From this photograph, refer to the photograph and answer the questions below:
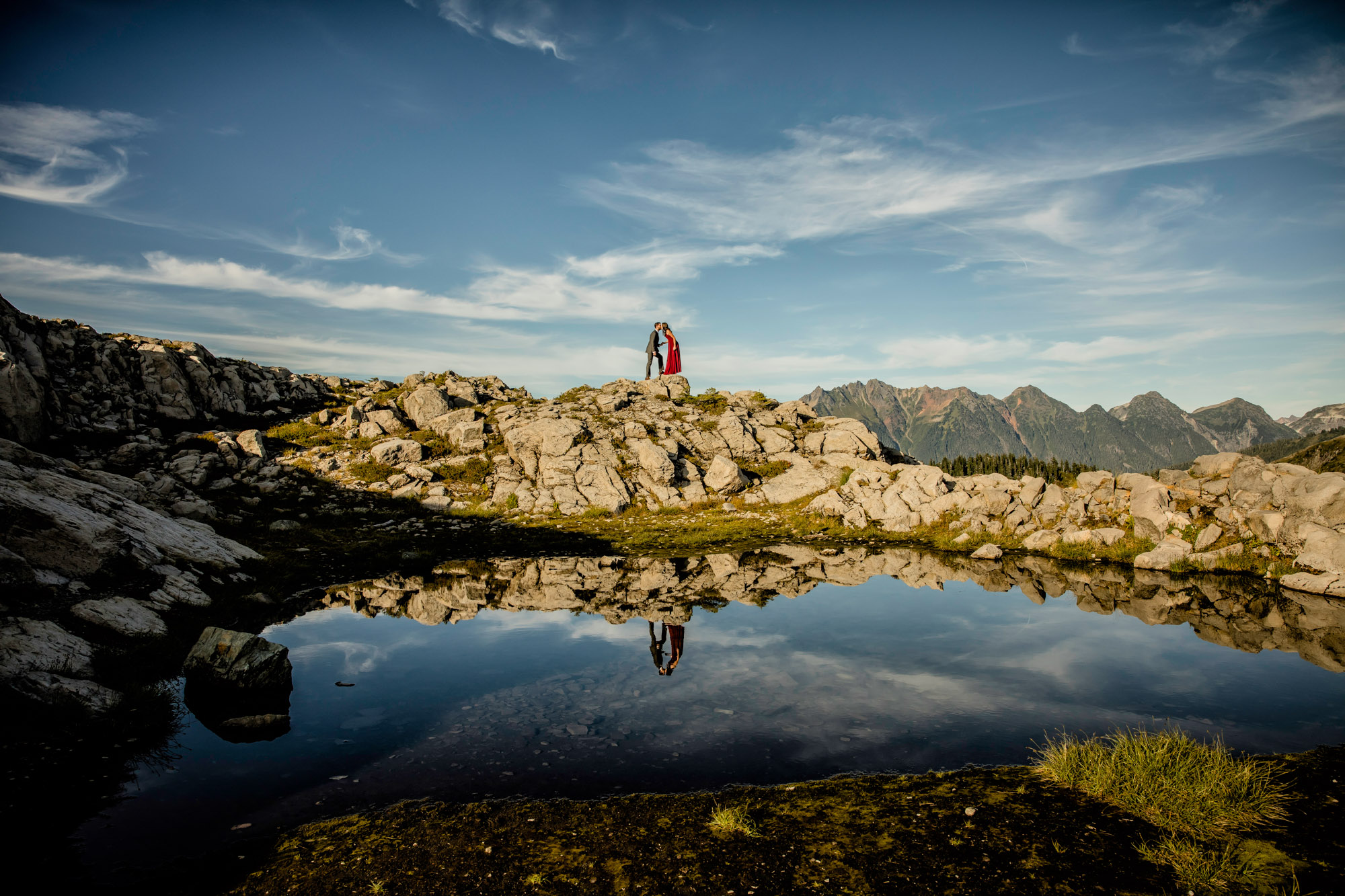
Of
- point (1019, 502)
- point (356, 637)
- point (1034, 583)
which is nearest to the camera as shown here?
point (356, 637)

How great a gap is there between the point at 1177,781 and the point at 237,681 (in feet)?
68.3

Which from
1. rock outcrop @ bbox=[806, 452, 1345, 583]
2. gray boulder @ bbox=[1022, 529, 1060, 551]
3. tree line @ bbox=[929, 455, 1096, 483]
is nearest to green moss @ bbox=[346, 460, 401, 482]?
rock outcrop @ bbox=[806, 452, 1345, 583]

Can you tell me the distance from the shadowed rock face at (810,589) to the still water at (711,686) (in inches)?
7.7

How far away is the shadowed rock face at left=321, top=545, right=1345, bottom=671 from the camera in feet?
72.1

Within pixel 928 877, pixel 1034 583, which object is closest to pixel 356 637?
pixel 928 877

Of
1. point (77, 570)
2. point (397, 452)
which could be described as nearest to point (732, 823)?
point (77, 570)

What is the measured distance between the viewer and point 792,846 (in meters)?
9.55

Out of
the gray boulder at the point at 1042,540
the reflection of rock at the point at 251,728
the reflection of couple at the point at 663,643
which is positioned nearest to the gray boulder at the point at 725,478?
the gray boulder at the point at 1042,540

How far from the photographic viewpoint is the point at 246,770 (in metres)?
12.4

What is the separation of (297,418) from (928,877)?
210 feet

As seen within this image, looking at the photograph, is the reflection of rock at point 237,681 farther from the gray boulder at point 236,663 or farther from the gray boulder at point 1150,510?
the gray boulder at point 1150,510

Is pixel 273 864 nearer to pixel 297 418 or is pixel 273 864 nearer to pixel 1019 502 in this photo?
pixel 1019 502

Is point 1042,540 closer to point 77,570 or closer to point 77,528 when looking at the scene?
point 77,570

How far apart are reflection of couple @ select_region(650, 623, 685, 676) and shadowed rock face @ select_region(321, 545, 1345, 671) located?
0.90 meters
